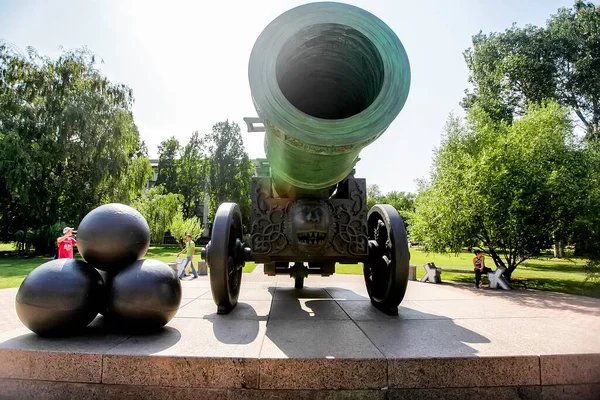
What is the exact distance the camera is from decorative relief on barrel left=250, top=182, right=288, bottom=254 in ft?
13.4

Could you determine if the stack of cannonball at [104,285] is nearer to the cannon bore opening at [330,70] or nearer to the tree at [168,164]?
the cannon bore opening at [330,70]

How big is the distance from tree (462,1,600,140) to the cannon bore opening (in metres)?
22.1

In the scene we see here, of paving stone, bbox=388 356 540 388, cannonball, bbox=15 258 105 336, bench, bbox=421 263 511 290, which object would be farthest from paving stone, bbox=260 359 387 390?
bench, bbox=421 263 511 290

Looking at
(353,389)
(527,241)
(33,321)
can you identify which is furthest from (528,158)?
(33,321)

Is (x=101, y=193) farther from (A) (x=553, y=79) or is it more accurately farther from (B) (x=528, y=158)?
(A) (x=553, y=79)

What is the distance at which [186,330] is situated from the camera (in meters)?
3.06

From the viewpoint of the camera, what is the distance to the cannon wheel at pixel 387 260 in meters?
3.68

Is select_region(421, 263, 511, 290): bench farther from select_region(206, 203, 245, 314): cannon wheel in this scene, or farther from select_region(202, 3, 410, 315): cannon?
select_region(206, 203, 245, 314): cannon wheel

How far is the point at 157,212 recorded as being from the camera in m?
26.2

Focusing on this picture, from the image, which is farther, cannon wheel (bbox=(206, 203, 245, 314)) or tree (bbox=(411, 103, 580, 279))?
tree (bbox=(411, 103, 580, 279))

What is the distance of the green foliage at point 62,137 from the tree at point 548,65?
70.1 ft

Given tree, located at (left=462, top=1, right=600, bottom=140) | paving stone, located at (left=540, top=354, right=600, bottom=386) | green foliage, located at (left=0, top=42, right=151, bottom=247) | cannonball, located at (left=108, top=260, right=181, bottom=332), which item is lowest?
paving stone, located at (left=540, top=354, right=600, bottom=386)

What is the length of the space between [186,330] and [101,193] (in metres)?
19.9

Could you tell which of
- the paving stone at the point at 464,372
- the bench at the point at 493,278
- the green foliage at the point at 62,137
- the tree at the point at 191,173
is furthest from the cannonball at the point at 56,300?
the tree at the point at 191,173
